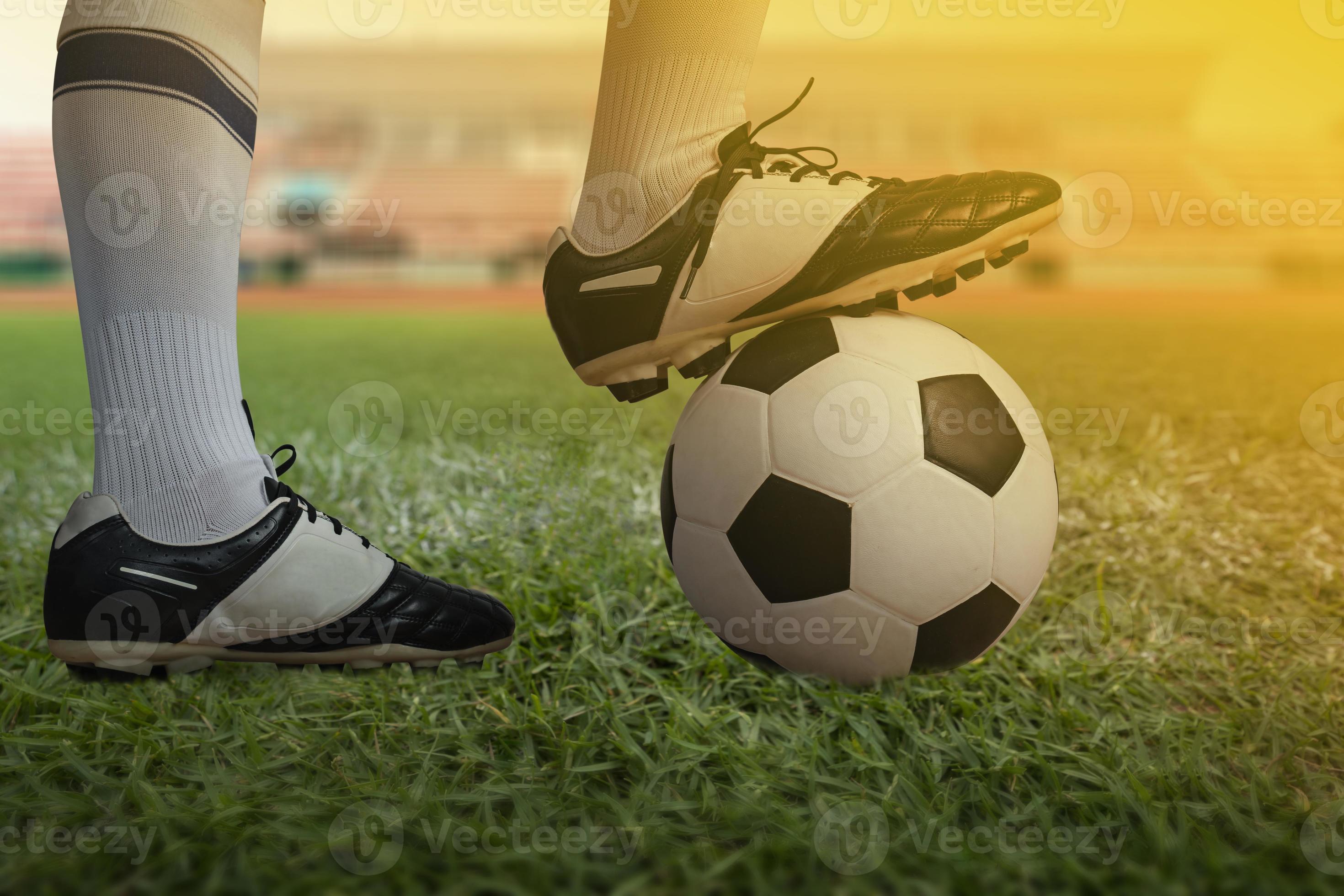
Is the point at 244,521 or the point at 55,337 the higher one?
the point at 55,337

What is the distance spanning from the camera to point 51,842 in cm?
96

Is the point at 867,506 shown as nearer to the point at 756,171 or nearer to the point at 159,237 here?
the point at 756,171

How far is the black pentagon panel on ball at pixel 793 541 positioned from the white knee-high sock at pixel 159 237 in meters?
0.90

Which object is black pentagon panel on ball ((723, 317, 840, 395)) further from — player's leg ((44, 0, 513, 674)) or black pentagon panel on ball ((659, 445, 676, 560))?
player's leg ((44, 0, 513, 674))

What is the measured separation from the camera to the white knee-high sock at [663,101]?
5.55 feet

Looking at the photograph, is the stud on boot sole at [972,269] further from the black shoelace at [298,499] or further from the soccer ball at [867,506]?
the black shoelace at [298,499]

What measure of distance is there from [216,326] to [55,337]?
39.9ft

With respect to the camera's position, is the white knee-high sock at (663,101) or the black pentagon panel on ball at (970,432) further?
the white knee-high sock at (663,101)

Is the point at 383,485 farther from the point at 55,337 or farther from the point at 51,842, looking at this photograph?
the point at 55,337

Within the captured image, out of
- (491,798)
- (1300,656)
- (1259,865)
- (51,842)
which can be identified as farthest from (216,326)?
(1300,656)

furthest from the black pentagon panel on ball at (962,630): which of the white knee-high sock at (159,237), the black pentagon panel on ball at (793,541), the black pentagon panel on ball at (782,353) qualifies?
the white knee-high sock at (159,237)

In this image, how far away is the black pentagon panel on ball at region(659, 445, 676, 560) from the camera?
1.61 meters

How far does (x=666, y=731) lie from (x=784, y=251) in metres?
0.93

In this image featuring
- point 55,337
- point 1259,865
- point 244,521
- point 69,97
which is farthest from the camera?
point 55,337
